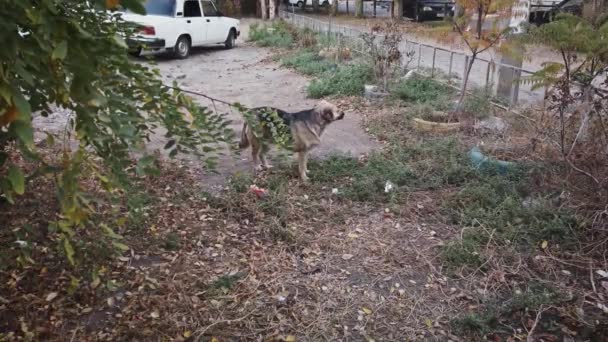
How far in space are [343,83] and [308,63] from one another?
9.51 feet

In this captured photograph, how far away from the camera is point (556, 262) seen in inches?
162

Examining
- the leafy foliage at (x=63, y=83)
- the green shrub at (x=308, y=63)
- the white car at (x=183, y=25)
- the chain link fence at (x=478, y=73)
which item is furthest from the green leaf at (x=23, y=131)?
the white car at (x=183, y=25)

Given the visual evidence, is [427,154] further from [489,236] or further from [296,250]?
[296,250]

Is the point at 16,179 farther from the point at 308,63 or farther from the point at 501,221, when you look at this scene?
the point at 308,63

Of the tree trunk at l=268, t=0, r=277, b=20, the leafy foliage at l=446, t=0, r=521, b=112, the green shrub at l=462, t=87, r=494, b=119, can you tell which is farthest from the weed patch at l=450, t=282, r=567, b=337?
the tree trunk at l=268, t=0, r=277, b=20

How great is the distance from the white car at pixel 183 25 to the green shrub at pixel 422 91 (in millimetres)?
6480

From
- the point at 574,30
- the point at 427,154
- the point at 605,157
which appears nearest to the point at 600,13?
the point at 574,30

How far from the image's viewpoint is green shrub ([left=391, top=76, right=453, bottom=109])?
8.77 meters

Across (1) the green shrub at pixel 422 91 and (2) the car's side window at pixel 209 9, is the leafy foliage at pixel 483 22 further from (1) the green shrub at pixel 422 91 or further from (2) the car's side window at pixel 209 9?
(2) the car's side window at pixel 209 9

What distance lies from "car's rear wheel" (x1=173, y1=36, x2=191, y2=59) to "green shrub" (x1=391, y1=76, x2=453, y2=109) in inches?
291

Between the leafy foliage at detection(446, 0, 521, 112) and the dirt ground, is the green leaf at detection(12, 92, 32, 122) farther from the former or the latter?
the leafy foliage at detection(446, 0, 521, 112)

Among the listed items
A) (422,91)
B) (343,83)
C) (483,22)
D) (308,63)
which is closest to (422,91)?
(422,91)

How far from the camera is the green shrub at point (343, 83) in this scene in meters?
9.96

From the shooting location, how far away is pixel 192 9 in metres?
15.0
